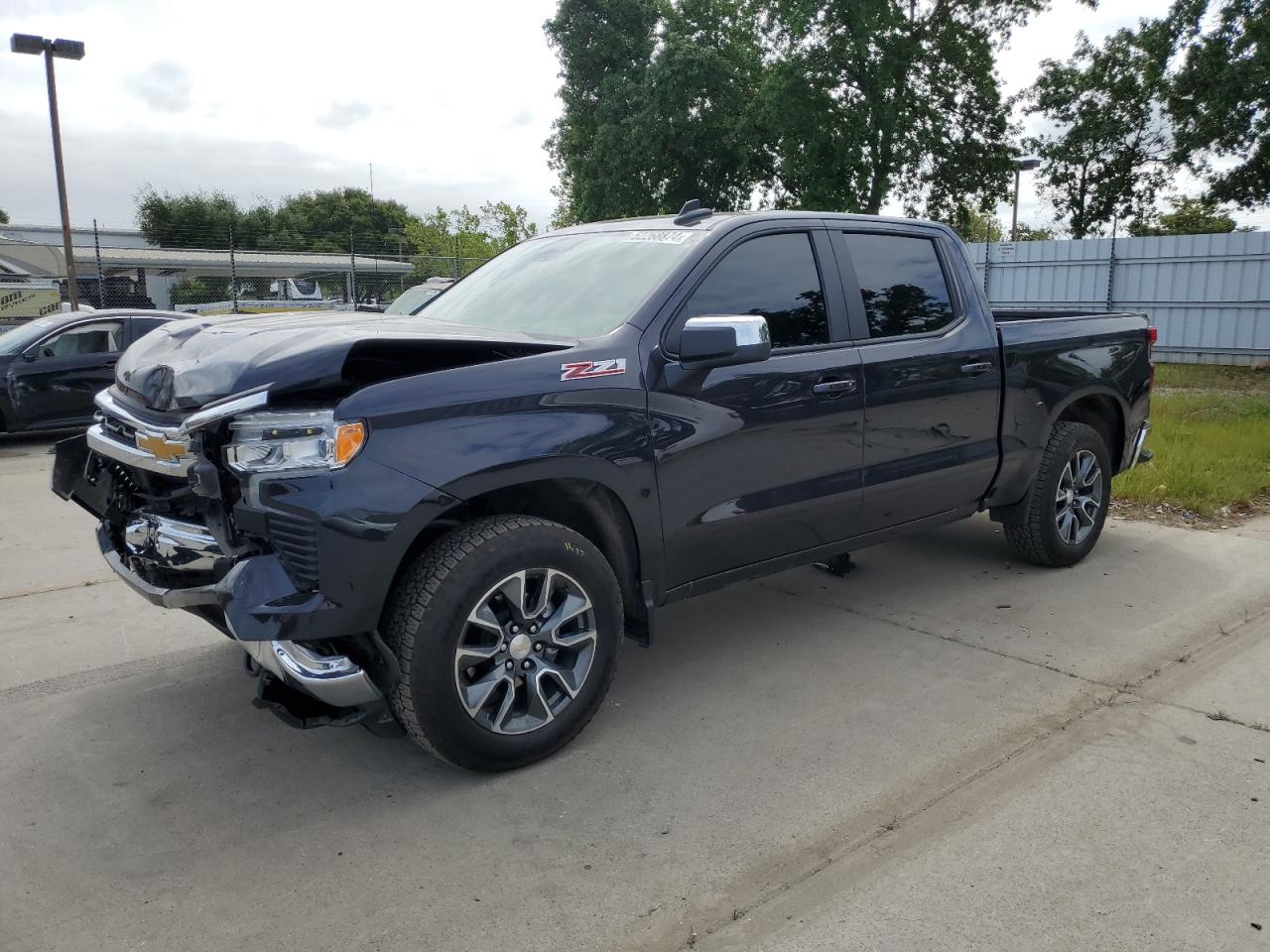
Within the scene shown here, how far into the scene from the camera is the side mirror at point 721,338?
11.2 ft

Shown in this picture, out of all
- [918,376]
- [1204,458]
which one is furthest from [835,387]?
[1204,458]

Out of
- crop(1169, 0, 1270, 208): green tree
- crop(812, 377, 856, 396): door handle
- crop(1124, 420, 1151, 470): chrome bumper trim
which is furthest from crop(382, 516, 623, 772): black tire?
crop(1169, 0, 1270, 208): green tree

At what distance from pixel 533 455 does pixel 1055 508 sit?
11.2ft

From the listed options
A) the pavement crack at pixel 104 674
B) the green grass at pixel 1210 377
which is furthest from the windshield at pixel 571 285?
the green grass at pixel 1210 377

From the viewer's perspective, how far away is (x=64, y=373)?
10719 millimetres

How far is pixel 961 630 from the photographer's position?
4691 mm

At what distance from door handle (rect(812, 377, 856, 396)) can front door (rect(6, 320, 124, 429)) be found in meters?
9.32

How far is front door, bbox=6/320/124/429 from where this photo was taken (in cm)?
1051

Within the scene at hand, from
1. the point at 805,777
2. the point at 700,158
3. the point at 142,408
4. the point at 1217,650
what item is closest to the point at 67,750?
the point at 142,408

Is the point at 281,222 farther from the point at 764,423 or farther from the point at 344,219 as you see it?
the point at 764,423

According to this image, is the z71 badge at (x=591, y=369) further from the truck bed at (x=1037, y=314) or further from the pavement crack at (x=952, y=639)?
the truck bed at (x=1037, y=314)

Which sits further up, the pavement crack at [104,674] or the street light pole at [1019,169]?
the street light pole at [1019,169]

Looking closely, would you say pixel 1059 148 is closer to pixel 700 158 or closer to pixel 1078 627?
pixel 700 158

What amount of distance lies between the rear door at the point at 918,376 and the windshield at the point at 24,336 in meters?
9.59
